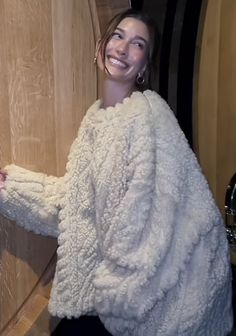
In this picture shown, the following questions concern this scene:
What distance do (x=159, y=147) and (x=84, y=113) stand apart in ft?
0.71

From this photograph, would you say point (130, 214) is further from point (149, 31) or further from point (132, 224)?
point (149, 31)

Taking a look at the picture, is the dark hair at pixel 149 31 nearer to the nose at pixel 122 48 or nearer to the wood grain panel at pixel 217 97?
the nose at pixel 122 48

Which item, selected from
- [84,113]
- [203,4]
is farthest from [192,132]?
[84,113]

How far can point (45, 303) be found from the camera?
3.10 ft

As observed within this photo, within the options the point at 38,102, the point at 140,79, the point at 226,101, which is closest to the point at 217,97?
the point at 226,101

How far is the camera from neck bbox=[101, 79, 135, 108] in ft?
2.95

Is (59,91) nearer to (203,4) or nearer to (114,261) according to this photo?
(114,261)

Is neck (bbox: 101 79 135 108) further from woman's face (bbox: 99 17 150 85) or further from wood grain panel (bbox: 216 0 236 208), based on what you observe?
wood grain panel (bbox: 216 0 236 208)

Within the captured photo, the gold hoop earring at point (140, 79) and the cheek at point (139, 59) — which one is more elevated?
the cheek at point (139, 59)

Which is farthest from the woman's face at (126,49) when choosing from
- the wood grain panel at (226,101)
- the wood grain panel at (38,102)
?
the wood grain panel at (226,101)

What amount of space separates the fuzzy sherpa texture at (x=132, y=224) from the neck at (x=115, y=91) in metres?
0.03

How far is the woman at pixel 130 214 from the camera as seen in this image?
81cm

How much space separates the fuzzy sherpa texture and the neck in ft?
0.09

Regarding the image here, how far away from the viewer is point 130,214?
2.64ft
